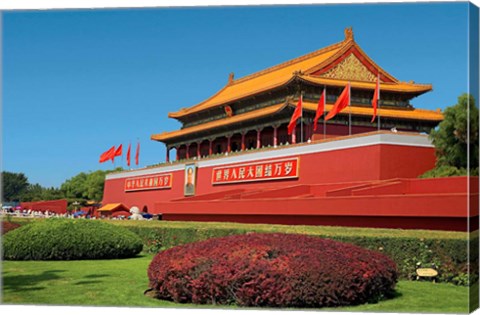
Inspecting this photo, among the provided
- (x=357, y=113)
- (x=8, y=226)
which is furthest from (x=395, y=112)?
(x=8, y=226)

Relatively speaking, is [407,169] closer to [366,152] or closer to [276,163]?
[366,152]

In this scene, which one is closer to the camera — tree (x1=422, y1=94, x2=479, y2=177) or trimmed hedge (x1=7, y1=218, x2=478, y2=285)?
trimmed hedge (x1=7, y1=218, x2=478, y2=285)

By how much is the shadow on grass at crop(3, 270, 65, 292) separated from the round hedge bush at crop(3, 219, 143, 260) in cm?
142

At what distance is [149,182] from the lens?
29.5 m

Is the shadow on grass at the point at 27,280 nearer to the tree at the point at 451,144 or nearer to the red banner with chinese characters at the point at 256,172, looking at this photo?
the tree at the point at 451,144

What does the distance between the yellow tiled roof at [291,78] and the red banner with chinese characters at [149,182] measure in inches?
197

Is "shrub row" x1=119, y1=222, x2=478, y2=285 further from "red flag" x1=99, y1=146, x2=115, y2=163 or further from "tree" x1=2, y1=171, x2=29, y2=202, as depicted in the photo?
"red flag" x1=99, y1=146, x2=115, y2=163

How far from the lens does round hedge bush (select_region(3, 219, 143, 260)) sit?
11.7 meters

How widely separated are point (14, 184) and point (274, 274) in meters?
6.90

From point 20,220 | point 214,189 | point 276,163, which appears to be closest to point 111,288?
point 20,220

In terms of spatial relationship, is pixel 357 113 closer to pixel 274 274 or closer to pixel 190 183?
pixel 190 183

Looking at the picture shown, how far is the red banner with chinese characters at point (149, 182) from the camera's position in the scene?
2781 centimetres

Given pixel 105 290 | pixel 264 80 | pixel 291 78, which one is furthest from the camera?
pixel 264 80

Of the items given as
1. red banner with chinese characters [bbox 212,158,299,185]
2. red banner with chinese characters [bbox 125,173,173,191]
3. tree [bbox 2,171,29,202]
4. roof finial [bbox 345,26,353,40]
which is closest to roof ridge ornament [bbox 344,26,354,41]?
roof finial [bbox 345,26,353,40]
